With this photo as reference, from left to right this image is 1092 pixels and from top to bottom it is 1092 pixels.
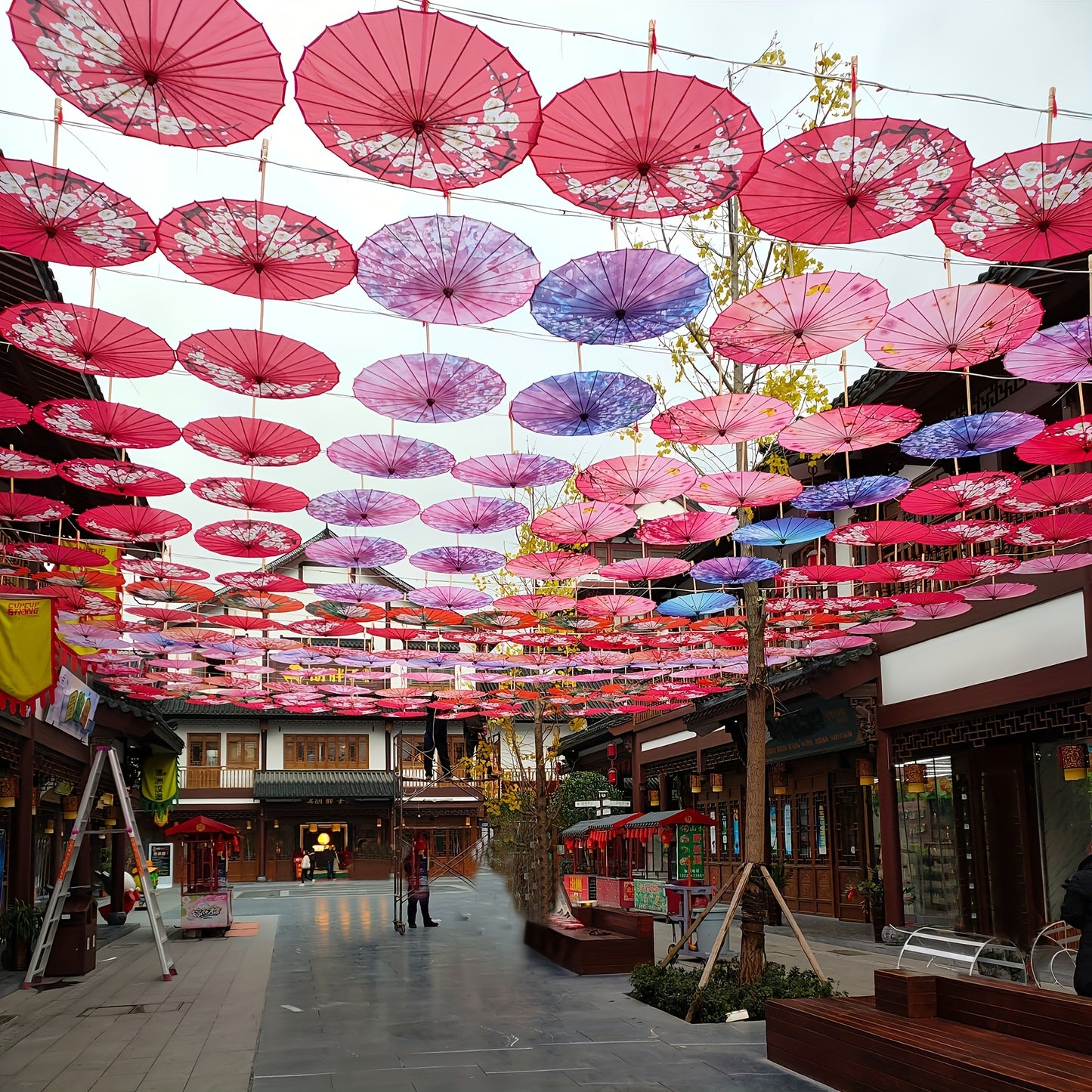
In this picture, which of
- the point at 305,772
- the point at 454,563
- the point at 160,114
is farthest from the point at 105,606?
the point at 305,772

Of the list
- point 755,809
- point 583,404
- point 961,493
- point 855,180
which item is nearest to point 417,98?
point 855,180

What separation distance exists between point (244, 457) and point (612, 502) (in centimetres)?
365

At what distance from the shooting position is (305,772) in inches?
1778

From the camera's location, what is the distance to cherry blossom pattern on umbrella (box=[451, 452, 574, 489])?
9992 millimetres

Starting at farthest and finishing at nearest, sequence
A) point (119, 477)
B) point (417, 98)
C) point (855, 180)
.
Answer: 1. point (119, 477)
2. point (855, 180)
3. point (417, 98)

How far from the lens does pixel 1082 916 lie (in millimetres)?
8008

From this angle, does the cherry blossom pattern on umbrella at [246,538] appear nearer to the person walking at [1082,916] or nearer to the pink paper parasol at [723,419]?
the pink paper parasol at [723,419]

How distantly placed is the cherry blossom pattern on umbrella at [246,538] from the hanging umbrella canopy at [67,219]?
16.1 feet

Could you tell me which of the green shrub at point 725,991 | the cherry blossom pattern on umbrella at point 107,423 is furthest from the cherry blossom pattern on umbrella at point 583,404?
the green shrub at point 725,991

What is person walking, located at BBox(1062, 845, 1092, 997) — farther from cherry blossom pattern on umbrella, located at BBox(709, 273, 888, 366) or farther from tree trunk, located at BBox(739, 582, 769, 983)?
cherry blossom pattern on umbrella, located at BBox(709, 273, 888, 366)

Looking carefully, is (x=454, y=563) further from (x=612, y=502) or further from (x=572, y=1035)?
(x=572, y=1035)

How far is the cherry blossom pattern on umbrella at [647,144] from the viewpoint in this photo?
548cm

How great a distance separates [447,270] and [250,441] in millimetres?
3119

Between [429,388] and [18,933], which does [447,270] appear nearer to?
[429,388]
